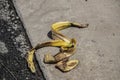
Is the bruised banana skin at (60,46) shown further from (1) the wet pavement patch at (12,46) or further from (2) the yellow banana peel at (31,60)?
(1) the wet pavement patch at (12,46)

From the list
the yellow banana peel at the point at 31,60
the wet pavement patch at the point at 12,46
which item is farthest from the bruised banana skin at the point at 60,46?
the wet pavement patch at the point at 12,46

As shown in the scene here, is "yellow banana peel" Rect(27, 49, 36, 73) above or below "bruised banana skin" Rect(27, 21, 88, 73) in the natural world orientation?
below

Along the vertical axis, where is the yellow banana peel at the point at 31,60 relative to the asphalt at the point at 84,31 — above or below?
below

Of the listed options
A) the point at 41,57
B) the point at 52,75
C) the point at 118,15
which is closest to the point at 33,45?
the point at 41,57

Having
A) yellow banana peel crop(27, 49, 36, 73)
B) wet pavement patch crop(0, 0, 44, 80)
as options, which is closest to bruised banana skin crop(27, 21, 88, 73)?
yellow banana peel crop(27, 49, 36, 73)

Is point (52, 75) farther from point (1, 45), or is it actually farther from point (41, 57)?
point (1, 45)

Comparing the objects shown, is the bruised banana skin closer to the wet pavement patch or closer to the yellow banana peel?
the yellow banana peel

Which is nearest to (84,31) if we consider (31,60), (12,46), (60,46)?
(60,46)
